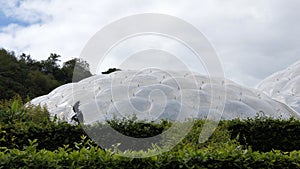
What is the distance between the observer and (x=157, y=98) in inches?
383

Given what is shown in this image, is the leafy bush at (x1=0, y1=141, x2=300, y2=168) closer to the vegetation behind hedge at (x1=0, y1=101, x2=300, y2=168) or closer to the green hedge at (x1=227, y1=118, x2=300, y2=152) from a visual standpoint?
the vegetation behind hedge at (x1=0, y1=101, x2=300, y2=168)

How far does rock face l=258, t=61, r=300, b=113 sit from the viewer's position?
16500 mm

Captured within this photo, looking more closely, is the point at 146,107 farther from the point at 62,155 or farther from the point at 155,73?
the point at 62,155

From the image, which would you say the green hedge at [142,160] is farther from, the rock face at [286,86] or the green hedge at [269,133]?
the rock face at [286,86]

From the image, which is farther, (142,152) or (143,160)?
(142,152)

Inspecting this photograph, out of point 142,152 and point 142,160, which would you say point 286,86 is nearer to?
point 142,152

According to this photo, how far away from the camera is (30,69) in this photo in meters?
30.2

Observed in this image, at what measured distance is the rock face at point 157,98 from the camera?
9.12 m

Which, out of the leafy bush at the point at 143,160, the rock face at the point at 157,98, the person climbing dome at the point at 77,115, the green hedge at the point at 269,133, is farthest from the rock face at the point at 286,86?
the leafy bush at the point at 143,160

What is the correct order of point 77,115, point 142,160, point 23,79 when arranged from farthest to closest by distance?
point 23,79 → point 77,115 → point 142,160

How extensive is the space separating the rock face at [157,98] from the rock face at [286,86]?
4.09m

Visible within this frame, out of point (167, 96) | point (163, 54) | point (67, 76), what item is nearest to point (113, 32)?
point (163, 54)

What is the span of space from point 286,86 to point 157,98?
32.5ft

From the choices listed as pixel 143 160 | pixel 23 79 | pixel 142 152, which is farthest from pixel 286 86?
pixel 23 79
